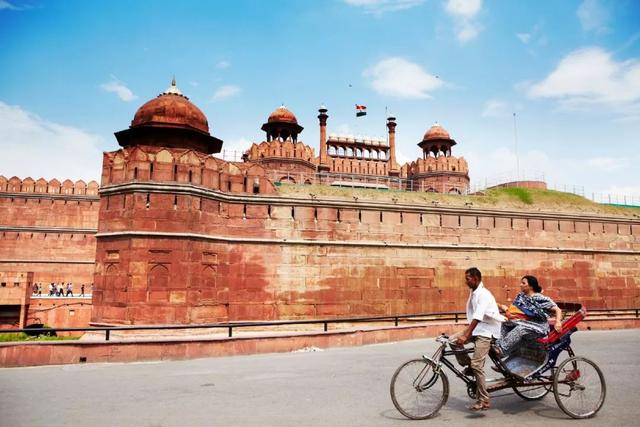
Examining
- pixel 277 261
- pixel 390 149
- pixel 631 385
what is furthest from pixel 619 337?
pixel 390 149

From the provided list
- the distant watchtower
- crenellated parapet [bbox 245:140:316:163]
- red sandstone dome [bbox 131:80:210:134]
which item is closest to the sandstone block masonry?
crenellated parapet [bbox 245:140:316:163]

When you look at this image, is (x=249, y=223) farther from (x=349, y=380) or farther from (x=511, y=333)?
(x=511, y=333)

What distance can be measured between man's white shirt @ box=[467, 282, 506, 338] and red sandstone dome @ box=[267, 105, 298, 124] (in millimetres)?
32847

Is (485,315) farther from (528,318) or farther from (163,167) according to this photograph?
(163,167)

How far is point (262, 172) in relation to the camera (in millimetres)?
17719

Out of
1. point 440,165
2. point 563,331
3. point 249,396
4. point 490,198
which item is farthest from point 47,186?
point 563,331

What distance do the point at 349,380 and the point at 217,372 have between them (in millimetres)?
2307

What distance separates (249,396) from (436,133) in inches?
1443

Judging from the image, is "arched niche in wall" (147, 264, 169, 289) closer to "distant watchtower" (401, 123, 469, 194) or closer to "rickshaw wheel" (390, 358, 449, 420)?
"rickshaw wheel" (390, 358, 449, 420)

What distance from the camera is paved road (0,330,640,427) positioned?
4812 millimetres

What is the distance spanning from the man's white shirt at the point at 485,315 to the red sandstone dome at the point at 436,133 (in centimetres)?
3604

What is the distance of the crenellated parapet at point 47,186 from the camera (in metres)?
31.2

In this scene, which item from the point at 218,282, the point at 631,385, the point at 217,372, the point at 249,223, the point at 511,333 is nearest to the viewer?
the point at 511,333

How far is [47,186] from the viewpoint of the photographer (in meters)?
31.7
